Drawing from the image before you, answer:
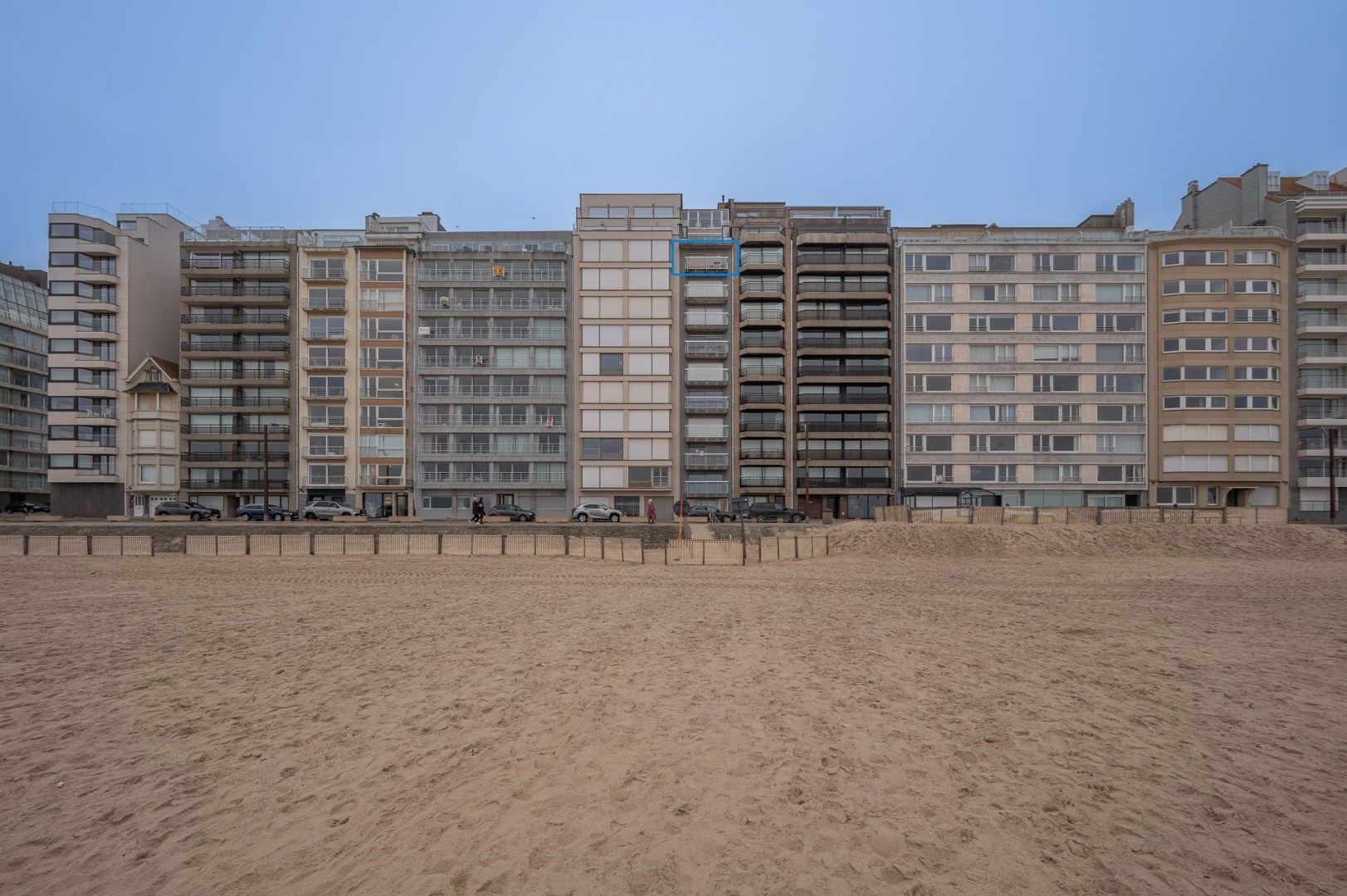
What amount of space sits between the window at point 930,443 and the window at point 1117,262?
21.0 metres

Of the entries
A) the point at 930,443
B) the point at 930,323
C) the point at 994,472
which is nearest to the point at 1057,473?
the point at 994,472

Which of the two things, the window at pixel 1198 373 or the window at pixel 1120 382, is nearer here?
the window at pixel 1198 373

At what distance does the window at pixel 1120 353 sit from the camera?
58.3 meters

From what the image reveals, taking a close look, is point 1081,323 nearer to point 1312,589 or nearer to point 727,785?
point 1312,589

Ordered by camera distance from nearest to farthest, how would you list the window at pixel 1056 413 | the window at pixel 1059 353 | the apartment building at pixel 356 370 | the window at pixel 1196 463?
1. the window at pixel 1196 463
2. the window at pixel 1056 413
3. the window at pixel 1059 353
4. the apartment building at pixel 356 370

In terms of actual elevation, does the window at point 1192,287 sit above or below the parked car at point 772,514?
above

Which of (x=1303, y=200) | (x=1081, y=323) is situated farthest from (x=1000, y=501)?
(x=1303, y=200)

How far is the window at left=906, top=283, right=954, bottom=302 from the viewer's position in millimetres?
60094

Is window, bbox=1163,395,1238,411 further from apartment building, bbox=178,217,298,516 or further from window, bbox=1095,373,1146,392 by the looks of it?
apartment building, bbox=178,217,298,516

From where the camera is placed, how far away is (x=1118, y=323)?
193 feet

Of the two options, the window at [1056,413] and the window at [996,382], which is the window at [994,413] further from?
the window at [1056,413]

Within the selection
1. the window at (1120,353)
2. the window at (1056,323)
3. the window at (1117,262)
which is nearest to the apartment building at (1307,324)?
the window at (1117,262)

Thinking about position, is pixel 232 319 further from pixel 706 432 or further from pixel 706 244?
pixel 706 432

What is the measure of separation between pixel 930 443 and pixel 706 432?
68.8 ft
